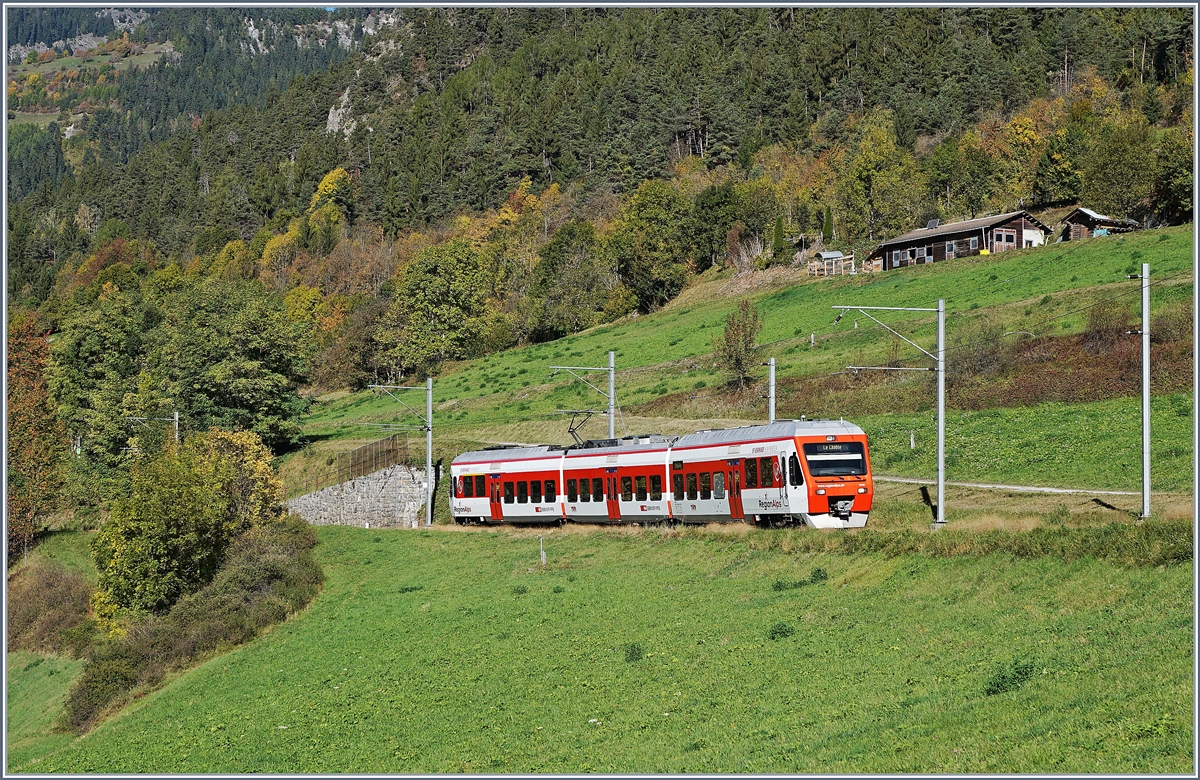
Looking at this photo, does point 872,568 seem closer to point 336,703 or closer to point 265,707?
point 336,703

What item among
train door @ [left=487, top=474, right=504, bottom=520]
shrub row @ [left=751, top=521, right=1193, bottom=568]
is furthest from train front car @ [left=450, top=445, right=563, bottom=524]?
shrub row @ [left=751, top=521, right=1193, bottom=568]

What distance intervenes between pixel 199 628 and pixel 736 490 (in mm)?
21936

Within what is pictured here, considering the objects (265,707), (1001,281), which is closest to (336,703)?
(265,707)

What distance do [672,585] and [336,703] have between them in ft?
35.6

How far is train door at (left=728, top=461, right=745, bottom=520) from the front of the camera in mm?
41312

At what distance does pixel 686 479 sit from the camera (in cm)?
4441

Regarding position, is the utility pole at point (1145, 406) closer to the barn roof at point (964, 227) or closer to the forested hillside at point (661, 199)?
the forested hillside at point (661, 199)

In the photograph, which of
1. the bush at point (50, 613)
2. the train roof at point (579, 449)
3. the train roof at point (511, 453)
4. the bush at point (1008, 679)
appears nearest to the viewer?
the bush at point (1008, 679)

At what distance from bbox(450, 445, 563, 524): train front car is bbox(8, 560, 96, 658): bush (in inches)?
778

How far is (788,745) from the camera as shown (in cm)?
1941

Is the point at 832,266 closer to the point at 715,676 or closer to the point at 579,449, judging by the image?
the point at 579,449

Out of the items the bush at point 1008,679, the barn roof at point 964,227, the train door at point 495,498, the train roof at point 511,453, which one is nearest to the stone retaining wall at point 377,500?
the train roof at point 511,453

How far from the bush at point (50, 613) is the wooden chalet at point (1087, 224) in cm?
8090

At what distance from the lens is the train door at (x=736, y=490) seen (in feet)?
136
